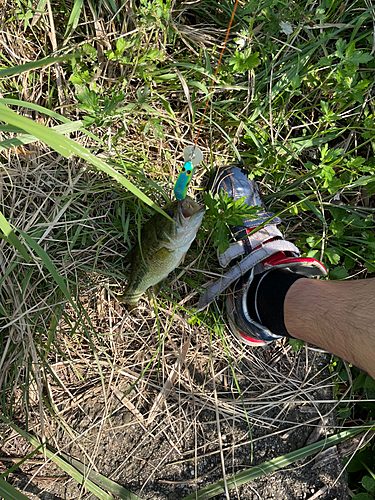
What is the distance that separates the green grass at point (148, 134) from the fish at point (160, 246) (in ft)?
0.74

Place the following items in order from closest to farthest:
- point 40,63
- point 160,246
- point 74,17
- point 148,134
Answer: point 40,63 → point 160,246 → point 74,17 → point 148,134

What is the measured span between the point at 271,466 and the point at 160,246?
2.18 metres

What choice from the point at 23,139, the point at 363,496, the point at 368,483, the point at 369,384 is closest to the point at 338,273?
the point at 369,384

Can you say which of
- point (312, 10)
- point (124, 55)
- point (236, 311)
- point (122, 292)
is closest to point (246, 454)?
point (236, 311)

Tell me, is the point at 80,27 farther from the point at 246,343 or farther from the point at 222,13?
the point at 246,343

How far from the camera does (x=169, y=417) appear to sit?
2.90 metres

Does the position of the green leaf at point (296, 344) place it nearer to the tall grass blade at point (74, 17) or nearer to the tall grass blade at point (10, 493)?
the tall grass blade at point (10, 493)

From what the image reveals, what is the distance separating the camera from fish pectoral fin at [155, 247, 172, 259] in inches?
90.3

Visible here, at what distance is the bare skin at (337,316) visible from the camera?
201cm

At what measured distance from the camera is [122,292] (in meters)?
2.83

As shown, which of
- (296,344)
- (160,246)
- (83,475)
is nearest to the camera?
(160,246)

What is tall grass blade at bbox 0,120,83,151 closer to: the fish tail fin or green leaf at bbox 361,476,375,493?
the fish tail fin

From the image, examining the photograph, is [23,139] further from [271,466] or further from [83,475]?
[271,466]

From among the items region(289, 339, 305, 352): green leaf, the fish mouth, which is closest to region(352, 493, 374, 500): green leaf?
region(289, 339, 305, 352): green leaf
